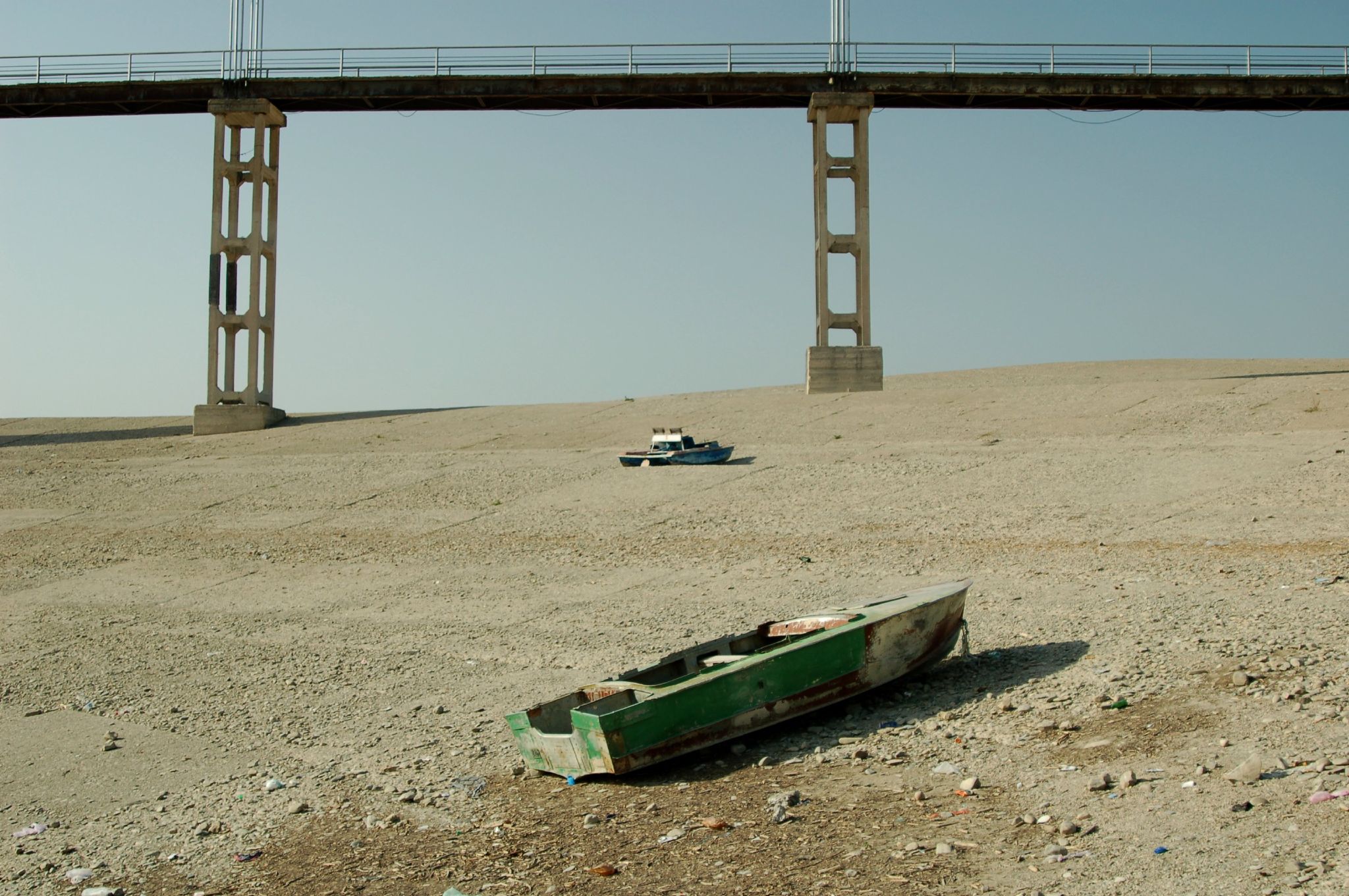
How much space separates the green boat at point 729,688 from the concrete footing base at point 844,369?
22.5 m

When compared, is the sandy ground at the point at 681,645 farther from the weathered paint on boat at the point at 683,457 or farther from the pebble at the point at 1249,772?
the weathered paint on boat at the point at 683,457

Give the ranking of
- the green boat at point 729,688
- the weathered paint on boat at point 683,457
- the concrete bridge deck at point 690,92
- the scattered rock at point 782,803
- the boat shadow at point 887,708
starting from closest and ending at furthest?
the scattered rock at point 782,803 < the green boat at point 729,688 < the boat shadow at point 887,708 < the weathered paint on boat at point 683,457 < the concrete bridge deck at point 690,92

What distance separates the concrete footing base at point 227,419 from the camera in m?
33.2

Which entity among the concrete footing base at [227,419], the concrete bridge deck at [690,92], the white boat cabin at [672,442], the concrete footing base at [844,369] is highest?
the concrete bridge deck at [690,92]

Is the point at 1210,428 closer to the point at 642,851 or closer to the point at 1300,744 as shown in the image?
the point at 1300,744

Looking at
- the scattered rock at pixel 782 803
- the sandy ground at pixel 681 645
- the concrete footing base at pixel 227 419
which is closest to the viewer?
the sandy ground at pixel 681 645

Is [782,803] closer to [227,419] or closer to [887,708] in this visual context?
[887,708]

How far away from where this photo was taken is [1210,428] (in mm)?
22469

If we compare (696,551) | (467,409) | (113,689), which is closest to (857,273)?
(467,409)

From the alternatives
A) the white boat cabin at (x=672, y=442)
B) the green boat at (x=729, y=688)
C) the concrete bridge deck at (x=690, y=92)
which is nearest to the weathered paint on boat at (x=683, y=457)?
the white boat cabin at (x=672, y=442)

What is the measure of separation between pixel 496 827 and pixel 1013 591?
657 centimetres

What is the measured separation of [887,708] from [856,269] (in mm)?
24209

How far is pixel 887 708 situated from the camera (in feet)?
27.5

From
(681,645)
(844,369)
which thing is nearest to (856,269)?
(844,369)
